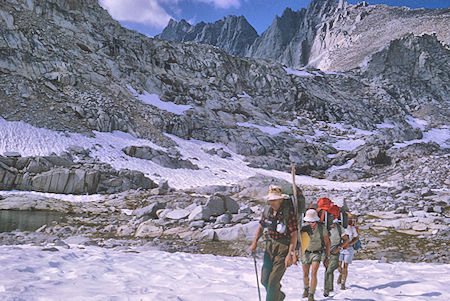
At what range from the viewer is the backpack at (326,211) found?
17.6 ft

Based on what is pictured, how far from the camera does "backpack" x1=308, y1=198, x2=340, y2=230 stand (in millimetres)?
5379

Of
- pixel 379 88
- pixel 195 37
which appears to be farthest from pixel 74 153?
pixel 195 37

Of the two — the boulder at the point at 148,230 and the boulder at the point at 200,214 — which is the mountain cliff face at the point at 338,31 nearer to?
the boulder at the point at 200,214

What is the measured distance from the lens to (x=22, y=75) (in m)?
29.6

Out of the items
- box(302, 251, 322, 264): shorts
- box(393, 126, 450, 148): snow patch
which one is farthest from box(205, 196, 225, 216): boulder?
box(393, 126, 450, 148): snow patch

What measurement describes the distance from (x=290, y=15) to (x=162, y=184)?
15890 centimetres

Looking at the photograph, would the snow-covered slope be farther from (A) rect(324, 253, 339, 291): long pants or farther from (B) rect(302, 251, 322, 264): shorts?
(B) rect(302, 251, 322, 264): shorts

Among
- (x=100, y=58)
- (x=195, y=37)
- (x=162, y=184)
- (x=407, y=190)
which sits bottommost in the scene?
(x=162, y=184)

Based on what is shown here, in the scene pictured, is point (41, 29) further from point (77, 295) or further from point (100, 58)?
point (77, 295)

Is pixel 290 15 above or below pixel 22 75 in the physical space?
above

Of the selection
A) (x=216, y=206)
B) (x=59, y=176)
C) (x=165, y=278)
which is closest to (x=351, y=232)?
(x=165, y=278)

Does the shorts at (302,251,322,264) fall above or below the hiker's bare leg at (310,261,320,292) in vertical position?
above

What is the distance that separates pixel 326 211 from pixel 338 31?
131925 millimetres

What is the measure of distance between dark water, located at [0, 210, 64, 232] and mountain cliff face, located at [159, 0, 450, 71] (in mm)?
98517
